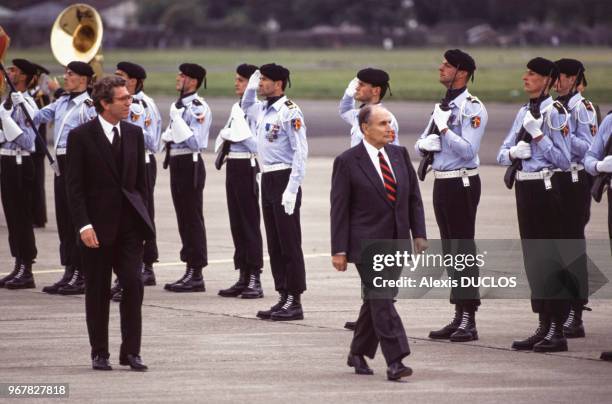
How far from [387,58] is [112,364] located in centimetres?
8239

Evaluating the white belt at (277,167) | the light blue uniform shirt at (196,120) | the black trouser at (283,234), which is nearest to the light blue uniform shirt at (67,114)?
the light blue uniform shirt at (196,120)

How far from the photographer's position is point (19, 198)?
1459 centimetres

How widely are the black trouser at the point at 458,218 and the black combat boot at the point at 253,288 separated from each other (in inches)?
108

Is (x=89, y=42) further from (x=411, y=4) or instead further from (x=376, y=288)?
(x=411, y=4)

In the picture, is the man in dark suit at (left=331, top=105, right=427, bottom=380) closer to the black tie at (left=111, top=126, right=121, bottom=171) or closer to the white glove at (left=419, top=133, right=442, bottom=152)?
the black tie at (left=111, top=126, right=121, bottom=171)

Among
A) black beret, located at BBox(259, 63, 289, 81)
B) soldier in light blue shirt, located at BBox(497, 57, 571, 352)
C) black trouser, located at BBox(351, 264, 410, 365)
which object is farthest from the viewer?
black beret, located at BBox(259, 63, 289, 81)

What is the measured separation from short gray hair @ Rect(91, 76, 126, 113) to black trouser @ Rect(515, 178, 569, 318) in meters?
3.42

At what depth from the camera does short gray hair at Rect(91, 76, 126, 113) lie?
9891mm

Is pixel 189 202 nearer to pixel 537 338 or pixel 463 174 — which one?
pixel 463 174

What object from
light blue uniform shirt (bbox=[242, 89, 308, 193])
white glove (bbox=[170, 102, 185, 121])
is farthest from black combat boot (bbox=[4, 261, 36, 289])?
light blue uniform shirt (bbox=[242, 89, 308, 193])

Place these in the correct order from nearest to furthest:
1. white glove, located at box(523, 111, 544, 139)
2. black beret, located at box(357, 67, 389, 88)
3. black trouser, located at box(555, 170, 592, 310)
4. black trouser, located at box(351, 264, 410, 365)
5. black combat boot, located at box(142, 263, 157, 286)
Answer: black trouser, located at box(351, 264, 410, 365) < white glove, located at box(523, 111, 544, 139) < black trouser, located at box(555, 170, 592, 310) < black beret, located at box(357, 67, 389, 88) < black combat boot, located at box(142, 263, 157, 286)

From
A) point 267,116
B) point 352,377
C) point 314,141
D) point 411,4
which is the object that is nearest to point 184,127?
point 267,116

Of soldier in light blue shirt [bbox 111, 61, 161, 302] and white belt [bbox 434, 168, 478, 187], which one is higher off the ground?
soldier in light blue shirt [bbox 111, 61, 161, 302]

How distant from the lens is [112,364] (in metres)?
10.3
